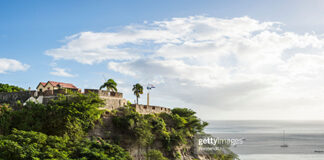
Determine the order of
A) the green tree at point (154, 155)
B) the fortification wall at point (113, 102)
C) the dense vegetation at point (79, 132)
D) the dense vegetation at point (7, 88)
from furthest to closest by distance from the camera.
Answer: the dense vegetation at point (7, 88) < the fortification wall at point (113, 102) < the green tree at point (154, 155) < the dense vegetation at point (79, 132)

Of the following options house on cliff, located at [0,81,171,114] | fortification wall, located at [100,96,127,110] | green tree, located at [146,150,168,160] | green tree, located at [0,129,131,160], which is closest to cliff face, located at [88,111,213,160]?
green tree, located at [146,150,168,160]

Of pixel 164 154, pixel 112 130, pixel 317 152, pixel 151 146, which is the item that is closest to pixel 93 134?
pixel 112 130

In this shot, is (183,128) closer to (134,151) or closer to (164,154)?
(164,154)

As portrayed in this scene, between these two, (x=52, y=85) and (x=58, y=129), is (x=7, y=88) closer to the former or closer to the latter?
(x=52, y=85)

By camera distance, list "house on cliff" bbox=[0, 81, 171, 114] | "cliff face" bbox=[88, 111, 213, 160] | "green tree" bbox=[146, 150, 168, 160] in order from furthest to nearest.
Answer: "green tree" bbox=[146, 150, 168, 160] < "house on cliff" bbox=[0, 81, 171, 114] < "cliff face" bbox=[88, 111, 213, 160]

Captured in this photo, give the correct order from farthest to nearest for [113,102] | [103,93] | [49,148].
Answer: [113,102] < [103,93] < [49,148]

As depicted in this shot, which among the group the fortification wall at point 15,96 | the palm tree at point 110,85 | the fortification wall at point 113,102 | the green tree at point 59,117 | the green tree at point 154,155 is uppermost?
the palm tree at point 110,85

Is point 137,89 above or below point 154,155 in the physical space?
above

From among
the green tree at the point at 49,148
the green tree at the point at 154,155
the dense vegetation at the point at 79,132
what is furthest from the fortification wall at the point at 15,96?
the green tree at the point at 154,155

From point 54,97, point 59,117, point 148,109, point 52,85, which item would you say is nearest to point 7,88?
point 52,85

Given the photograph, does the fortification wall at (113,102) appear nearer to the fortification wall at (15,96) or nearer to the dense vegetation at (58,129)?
the dense vegetation at (58,129)

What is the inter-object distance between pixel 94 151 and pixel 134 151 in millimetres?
9176

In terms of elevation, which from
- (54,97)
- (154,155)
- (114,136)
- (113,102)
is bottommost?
(154,155)

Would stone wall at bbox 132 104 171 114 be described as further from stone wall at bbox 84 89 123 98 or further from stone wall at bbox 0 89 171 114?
stone wall at bbox 84 89 123 98
